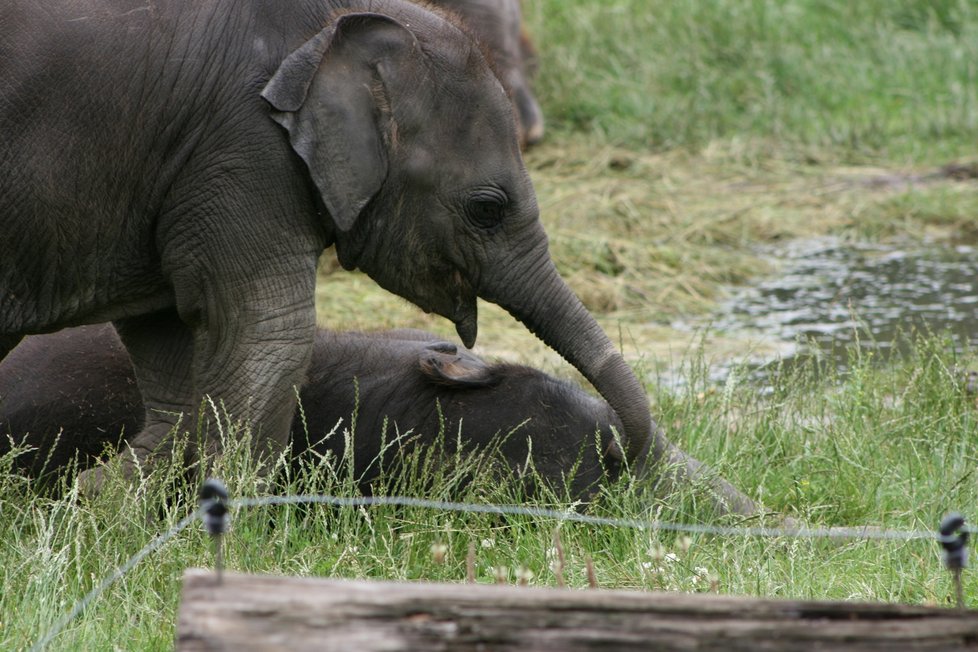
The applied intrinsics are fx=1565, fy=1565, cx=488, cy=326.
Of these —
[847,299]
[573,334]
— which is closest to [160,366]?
[573,334]

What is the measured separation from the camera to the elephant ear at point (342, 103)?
526cm

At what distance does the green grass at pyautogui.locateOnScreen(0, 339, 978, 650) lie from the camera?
4605 millimetres

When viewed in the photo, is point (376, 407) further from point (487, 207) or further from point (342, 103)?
point (342, 103)

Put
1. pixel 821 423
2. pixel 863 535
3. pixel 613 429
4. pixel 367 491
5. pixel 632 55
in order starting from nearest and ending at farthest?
pixel 863 535, pixel 613 429, pixel 367 491, pixel 821 423, pixel 632 55

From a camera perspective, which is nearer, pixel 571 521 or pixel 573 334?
pixel 571 521

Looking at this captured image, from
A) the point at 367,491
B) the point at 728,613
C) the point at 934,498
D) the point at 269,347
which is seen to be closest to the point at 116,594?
the point at 269,347

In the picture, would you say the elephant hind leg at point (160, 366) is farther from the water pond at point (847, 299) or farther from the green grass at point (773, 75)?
the green grass at point (773, 75)

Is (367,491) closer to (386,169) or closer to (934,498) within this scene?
(386,169)

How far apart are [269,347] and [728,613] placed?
9.98 ft

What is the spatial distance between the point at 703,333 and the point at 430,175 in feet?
7.45

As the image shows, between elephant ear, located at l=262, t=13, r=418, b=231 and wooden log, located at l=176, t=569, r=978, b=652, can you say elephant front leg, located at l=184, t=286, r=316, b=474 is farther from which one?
wooden log, located at l=176, t=569, r=978, b=652

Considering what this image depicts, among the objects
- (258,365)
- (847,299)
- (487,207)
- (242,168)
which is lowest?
(847,299)

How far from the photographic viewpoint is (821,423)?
21.5 ft

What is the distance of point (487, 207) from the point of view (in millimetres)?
5633
